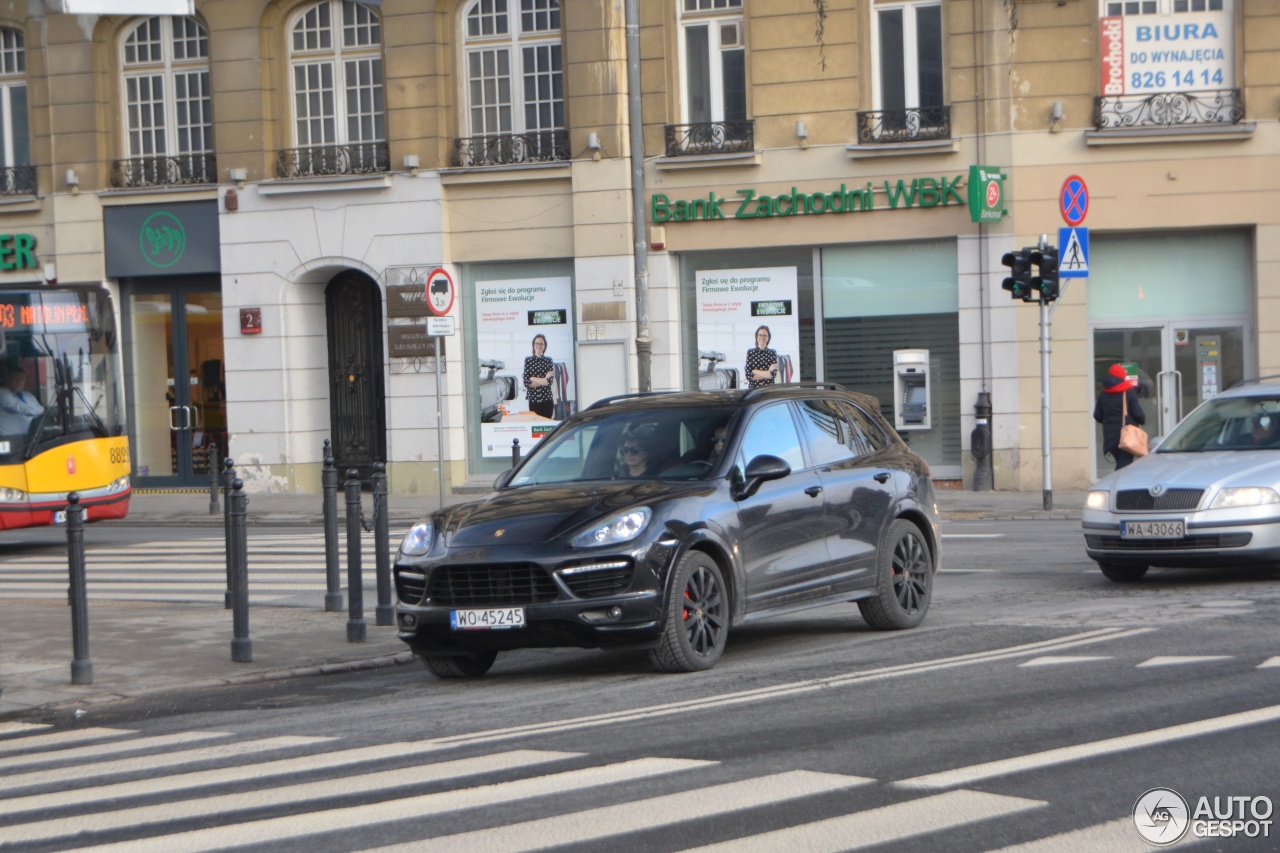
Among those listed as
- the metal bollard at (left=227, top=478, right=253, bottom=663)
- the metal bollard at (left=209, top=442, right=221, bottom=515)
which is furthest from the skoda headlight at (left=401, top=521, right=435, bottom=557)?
the metal bollard at (left=209, top=442, right=221, bottom=515)

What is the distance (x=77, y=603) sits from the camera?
10484 mm

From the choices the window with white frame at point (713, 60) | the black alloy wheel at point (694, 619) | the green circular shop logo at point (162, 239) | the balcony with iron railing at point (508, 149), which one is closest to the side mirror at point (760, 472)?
the black alloy wheel at point (694, 619)

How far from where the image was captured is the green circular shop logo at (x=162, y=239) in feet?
95.1

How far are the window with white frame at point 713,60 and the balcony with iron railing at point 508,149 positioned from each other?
226 cm

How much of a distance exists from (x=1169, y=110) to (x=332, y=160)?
13.3m

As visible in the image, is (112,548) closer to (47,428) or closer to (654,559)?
(47,428)

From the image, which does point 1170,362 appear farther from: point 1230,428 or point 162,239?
point 162,239

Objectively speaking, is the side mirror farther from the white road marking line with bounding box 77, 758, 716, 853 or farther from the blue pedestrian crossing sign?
the blue pedestrian crossing sign

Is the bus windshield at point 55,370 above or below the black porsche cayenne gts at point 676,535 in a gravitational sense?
above

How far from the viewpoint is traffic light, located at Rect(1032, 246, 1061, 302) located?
71.1 feet

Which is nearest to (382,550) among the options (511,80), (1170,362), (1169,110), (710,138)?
(710,138)

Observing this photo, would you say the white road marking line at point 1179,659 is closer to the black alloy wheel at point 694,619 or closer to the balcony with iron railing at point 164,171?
the black alloy wheel at point 694,619

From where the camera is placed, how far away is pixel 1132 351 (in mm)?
25078

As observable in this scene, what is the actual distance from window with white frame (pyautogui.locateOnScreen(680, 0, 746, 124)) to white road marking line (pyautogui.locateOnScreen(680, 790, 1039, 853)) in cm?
2124
